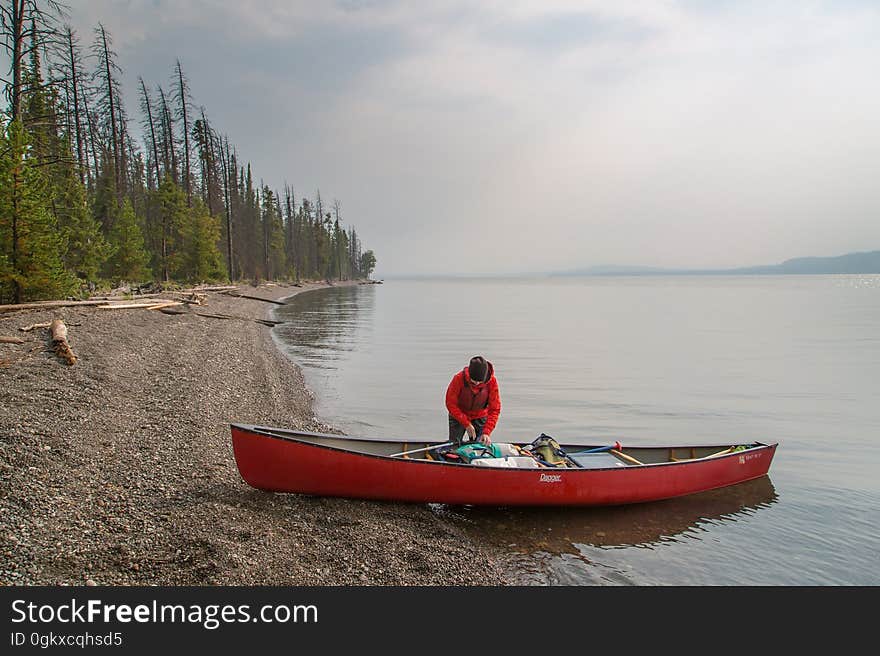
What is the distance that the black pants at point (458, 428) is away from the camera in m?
7.98

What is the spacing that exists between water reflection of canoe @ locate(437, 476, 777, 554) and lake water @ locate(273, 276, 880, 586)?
0.03 metres

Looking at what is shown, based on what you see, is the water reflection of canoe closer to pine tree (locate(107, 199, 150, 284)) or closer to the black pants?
the black pants

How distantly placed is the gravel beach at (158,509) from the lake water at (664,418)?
1310 millimetres

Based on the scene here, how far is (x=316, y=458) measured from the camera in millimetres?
6414

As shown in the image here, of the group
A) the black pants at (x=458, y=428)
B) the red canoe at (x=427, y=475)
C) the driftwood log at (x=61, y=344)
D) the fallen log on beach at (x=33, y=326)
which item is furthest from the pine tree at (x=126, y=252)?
the black pants at (x=458, y=428)

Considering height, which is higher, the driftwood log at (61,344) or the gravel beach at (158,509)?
the driftwood log at (61,344)

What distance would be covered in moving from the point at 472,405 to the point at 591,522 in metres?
2.42

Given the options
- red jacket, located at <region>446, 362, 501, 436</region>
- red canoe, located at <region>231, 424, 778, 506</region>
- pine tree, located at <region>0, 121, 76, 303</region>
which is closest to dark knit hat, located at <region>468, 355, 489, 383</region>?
red jacket, located at <region>446, 362, 501, 436</region>

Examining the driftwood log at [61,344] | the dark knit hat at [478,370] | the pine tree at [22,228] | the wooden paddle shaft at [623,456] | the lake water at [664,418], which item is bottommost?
the lake water at [664,418]

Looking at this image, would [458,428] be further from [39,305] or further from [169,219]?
[169,219]

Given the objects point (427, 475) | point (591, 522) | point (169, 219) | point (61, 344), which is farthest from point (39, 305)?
point (169, 219)

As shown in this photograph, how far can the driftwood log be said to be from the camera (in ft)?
34.0

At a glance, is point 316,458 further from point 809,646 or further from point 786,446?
point 786,446

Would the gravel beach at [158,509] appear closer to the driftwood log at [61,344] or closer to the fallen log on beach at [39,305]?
the driftwood log at [61,344]
